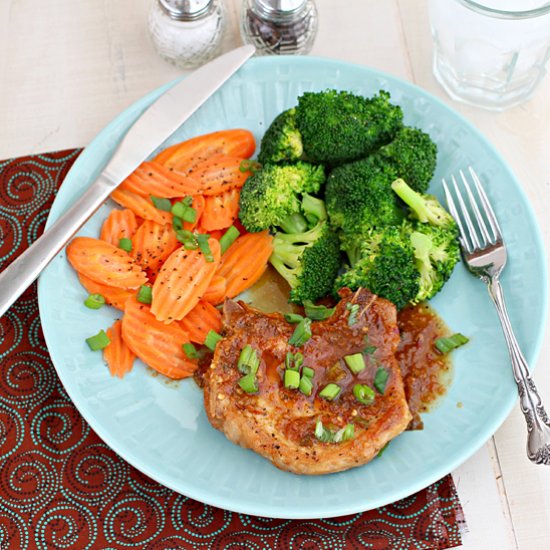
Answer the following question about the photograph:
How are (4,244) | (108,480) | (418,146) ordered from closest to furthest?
1. (108,480)
2. (418,146)
3. (4,244)

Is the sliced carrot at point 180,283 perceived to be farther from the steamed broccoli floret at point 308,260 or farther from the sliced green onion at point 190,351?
the steamed broccoli floret at point 308,260

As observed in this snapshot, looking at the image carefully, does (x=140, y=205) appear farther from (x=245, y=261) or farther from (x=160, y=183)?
(x=245, y=261)

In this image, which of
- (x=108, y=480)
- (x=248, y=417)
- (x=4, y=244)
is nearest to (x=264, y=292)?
(x=248, y=417)

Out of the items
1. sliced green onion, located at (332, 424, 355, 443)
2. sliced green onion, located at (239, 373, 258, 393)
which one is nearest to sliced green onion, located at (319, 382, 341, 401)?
sliced green onion, located at (332, 424, 355, 443)

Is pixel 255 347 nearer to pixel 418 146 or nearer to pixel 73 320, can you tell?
pixel 73 320

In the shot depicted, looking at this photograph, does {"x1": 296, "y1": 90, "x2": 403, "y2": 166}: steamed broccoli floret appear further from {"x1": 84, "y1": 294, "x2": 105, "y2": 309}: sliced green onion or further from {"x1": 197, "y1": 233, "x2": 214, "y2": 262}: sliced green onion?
{"x1": 84, "y1": 294, "x2": 105, "y2": 309}: sliced green onion

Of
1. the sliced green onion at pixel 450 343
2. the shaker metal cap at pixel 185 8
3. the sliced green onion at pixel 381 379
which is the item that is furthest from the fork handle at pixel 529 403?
the shaker metal cap at pixel 185 8
